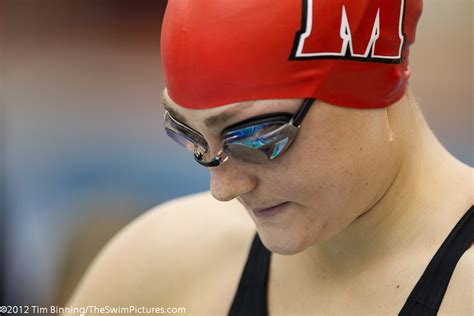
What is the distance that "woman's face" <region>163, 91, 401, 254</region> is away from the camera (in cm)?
95

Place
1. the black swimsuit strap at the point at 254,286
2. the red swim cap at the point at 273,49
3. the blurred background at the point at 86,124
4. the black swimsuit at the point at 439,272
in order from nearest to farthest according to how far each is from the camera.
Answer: the red swim cap at the point at 273,49, the black swimsuit at the point at 439,272, the black swimsuit strap at the point at 254,286, the blurred background at the point at 86,124

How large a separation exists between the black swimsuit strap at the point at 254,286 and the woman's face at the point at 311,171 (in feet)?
0.80

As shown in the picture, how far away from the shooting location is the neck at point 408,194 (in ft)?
3.58

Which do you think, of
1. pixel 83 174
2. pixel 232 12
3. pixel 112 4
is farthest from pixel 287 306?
pixel 112 4

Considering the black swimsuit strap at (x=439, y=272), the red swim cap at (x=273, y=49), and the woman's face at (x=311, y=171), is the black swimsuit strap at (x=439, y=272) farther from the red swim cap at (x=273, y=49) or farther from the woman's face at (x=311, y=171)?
the red swim cap at (x=273, y=49)

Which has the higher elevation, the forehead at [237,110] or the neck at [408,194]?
the forehead at [237,110]

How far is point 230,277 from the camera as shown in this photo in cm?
136

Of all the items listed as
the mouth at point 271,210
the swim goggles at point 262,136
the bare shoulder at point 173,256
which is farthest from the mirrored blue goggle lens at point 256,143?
the bare shoulder at point 173,256

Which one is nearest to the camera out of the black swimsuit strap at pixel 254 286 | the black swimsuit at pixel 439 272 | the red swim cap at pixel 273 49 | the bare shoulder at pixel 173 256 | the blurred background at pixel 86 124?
the red swim cap at pixel 273 49

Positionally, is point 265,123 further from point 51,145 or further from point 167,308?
point 51,145

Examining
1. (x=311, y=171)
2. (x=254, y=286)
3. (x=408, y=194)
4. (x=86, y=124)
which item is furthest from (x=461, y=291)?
(x=86, y=124)

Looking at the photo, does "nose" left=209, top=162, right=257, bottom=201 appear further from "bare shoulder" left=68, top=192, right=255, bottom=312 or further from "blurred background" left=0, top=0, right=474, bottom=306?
"blurred background" left=0, top=0, right=474, bottom=306

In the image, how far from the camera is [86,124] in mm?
2998

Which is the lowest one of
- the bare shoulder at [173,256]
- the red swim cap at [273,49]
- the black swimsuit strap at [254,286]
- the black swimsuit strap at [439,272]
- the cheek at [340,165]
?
the bare shoulder at [173,256]
